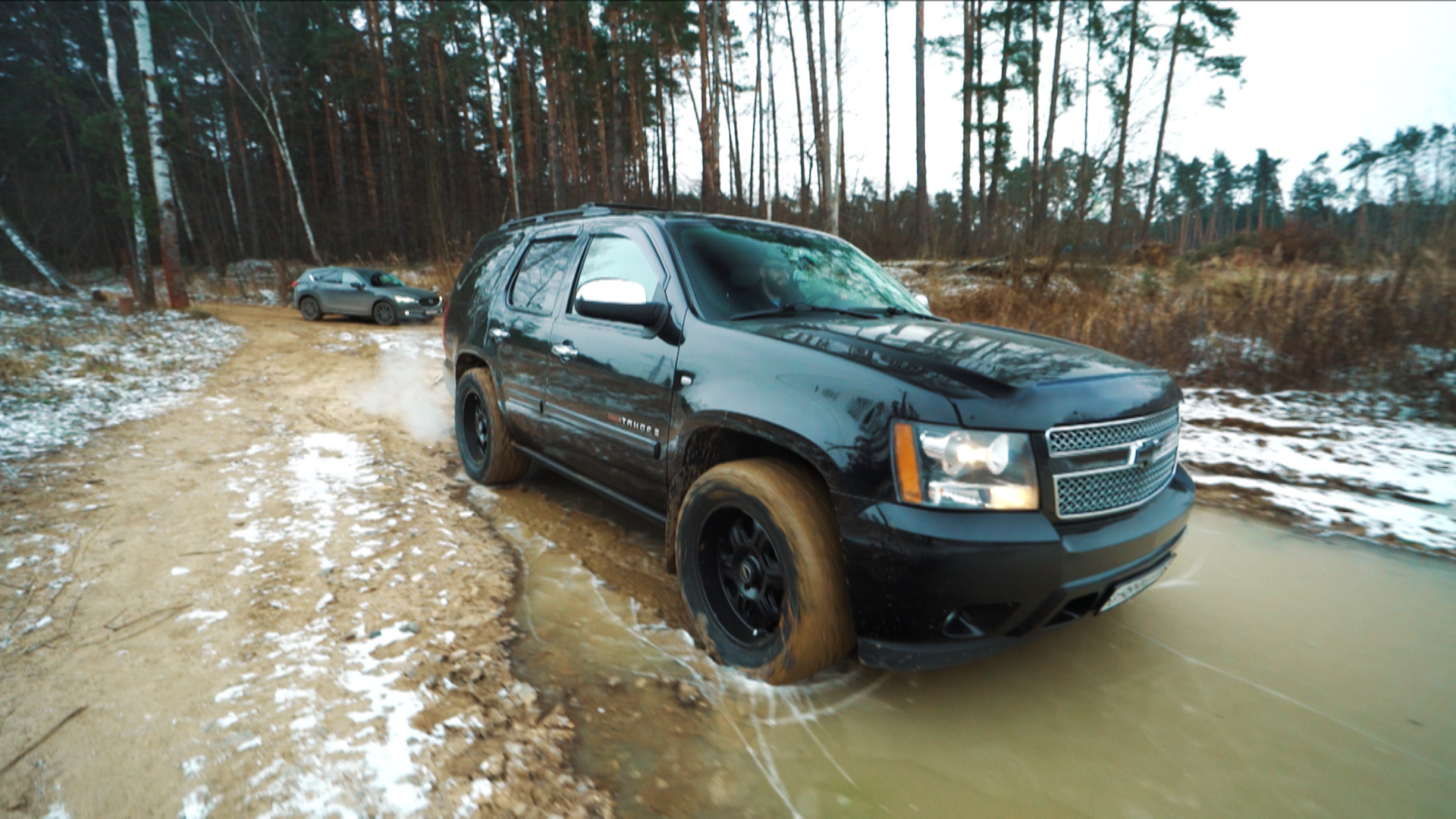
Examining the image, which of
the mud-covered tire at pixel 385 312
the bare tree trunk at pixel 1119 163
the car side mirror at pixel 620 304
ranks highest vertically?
the bare tree trunk at pixel 1119 163

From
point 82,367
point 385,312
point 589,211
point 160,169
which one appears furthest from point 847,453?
point 160,169

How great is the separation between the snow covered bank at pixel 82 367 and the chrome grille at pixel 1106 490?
6.62m

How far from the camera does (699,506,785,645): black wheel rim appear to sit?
2461 millimetres

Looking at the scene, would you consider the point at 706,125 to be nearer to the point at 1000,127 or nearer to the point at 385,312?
the point at 1000,127

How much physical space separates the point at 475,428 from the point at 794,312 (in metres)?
2.91

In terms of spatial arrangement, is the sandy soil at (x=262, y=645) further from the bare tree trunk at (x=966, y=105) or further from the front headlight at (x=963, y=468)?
the bare tree trunk at (x=966, y=105)

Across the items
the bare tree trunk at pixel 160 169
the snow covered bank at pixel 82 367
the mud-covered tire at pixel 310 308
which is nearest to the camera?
the snow covered bank at pixel 82 367

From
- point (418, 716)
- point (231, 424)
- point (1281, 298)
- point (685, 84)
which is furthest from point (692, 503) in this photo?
point (685, 84)

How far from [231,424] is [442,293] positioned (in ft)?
41.1

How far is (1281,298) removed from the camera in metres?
7.08

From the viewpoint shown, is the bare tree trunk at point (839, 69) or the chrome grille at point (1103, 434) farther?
the bare tree trunk at point (839, 69)

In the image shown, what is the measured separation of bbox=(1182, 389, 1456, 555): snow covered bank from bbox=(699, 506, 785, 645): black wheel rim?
3715mm

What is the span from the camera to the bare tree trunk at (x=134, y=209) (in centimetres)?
1391

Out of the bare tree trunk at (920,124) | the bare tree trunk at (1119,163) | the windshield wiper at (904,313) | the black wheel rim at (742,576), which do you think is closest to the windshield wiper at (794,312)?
the windshield wiper at (904,313)
